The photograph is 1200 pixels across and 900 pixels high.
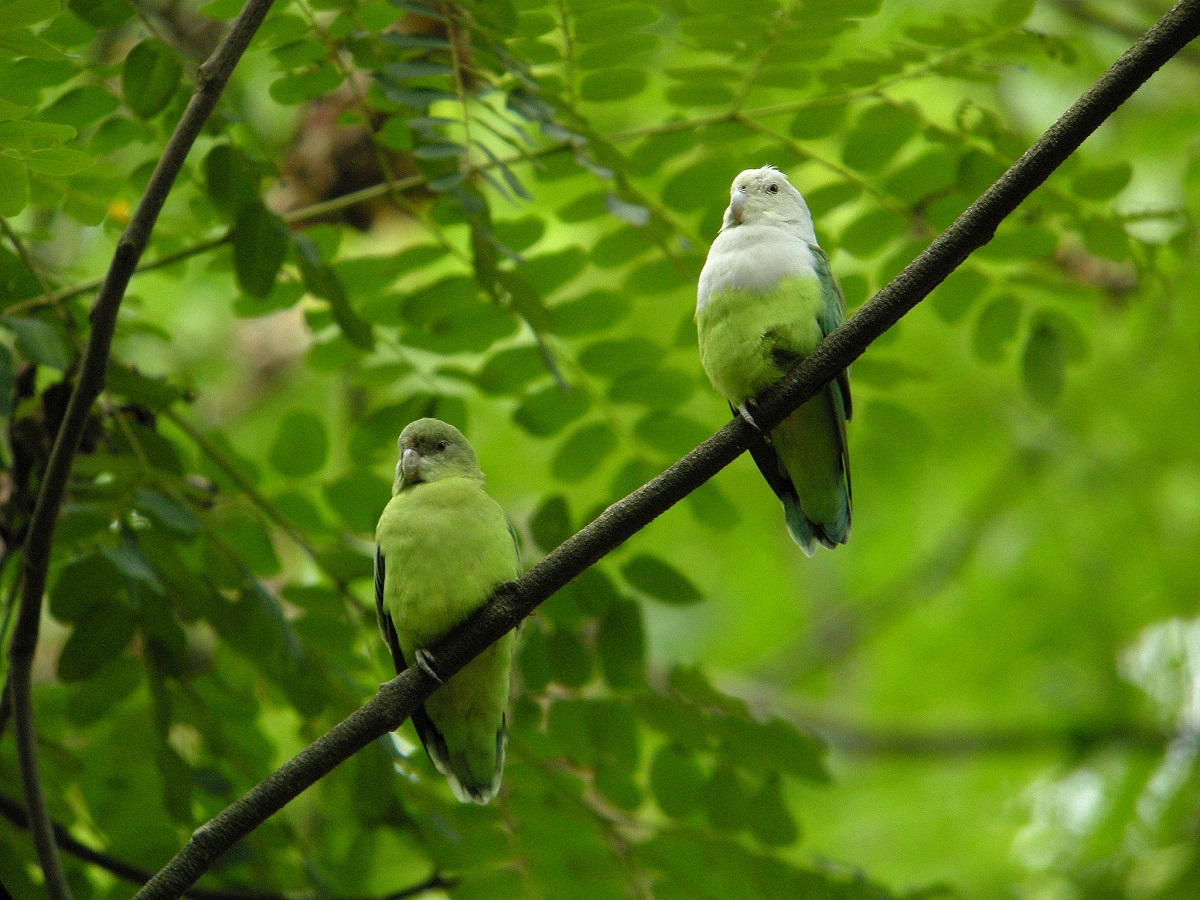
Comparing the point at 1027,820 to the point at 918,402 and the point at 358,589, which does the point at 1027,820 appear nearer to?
the point at 918,402

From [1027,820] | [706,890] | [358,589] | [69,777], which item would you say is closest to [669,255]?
[358,589]

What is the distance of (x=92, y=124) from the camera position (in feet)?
13.4

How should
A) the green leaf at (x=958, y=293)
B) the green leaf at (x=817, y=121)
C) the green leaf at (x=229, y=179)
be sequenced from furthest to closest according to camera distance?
the green leaf at (x=958, y=293) → the green leaf at (x=817, y=121) → the green leaf at (x=229, y=179)

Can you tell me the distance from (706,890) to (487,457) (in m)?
3.82

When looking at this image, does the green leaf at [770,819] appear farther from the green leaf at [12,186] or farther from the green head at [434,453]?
the green leaf at [12,186]

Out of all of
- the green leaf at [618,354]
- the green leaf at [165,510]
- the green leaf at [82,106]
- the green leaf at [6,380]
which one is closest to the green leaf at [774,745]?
the green leaf at [618,354]

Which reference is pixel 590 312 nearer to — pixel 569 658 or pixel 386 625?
pixel 569 658

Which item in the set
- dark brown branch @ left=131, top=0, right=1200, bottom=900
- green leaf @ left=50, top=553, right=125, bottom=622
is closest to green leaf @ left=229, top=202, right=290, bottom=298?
green leaf @ left=50, top=553, right=125, bottom=622

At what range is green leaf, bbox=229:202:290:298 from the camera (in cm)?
381

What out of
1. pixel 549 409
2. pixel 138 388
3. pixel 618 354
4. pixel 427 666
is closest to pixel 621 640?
pixel 549 409

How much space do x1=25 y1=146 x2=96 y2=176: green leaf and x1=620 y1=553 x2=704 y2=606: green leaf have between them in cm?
216

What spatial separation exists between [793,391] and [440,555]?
1.19 meters

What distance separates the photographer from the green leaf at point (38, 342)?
3.36m

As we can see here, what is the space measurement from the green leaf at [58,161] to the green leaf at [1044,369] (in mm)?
3005
